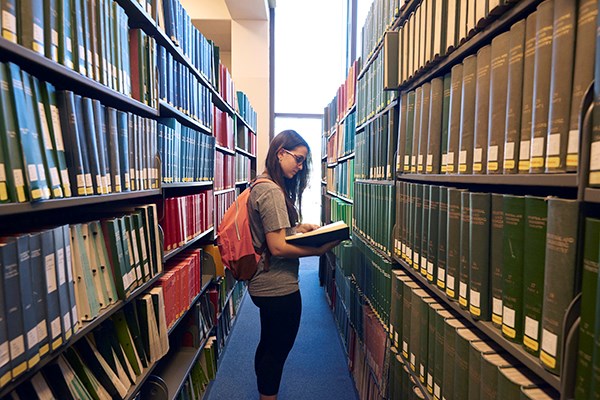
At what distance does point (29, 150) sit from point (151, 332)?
34.3 inches

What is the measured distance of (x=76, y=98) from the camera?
93 cm

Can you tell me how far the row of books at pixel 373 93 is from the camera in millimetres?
1800

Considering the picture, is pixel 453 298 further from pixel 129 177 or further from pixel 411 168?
pixel 129 177

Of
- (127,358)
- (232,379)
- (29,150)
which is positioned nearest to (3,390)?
(29,150)

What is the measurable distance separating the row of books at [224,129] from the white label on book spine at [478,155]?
6.88 ft

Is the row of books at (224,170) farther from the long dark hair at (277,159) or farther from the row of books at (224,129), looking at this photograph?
the long dark hair at (277,159)

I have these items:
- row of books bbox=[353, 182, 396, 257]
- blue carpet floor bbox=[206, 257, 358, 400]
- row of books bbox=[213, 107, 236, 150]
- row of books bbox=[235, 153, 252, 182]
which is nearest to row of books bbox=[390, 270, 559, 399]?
row of books bbox=[353, 182, 396, 257]

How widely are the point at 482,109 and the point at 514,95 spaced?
12 centimetres

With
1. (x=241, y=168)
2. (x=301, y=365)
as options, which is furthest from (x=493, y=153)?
(x=241, y=168)

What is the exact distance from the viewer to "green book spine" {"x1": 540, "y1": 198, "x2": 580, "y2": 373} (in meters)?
0.60

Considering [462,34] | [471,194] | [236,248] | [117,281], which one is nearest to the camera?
[471,194]

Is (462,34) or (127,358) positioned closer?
(462,34)

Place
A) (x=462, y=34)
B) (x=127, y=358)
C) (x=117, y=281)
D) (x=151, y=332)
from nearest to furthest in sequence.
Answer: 1. (x=462, y=34)
2. (x=117, y=281)
3. (x=127, y=358)
4. (x=151, y=332)

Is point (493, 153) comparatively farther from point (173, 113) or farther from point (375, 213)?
point (173, 113)
